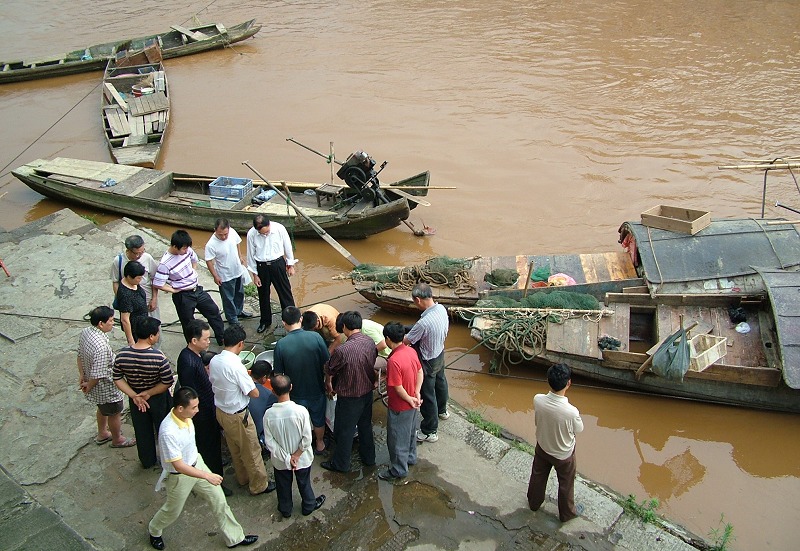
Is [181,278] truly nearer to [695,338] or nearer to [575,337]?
[575,337]

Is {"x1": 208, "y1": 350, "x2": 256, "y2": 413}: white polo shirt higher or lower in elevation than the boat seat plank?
higher

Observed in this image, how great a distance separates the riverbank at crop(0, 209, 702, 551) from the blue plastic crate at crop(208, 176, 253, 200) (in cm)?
536

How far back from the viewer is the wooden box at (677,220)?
→ 827cm

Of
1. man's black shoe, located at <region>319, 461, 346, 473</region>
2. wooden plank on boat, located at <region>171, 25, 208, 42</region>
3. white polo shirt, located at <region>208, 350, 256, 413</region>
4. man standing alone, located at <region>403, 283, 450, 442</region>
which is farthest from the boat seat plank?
wooden plank on boat, located at <region>171, 25, 208, 42</region>

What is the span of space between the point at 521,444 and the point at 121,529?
364 centimetres

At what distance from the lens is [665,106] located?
624 inches

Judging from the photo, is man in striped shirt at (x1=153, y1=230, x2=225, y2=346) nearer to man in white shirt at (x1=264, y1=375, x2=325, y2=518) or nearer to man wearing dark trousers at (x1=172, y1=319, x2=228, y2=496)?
man wearing dark trousers at (x1=172, y1=319, x2=228, y2=496)

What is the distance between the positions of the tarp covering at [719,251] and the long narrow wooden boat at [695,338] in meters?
0.30

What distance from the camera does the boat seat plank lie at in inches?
301

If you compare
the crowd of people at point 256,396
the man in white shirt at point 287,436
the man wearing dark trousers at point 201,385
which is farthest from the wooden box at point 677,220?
the man wearing dark trousers at point 201,385

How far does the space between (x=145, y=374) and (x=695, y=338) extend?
18.9 feet

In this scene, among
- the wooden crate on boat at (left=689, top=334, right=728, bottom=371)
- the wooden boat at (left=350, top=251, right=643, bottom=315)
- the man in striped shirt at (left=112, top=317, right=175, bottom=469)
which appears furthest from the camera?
the wooden boat at (left=350, top=251, right=643, bottom=315)

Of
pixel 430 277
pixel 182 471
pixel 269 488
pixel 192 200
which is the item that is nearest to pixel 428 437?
pixel 269 488

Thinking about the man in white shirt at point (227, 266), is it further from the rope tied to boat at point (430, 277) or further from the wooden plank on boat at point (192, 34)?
the wooden plank on boat at point (192, 34)
